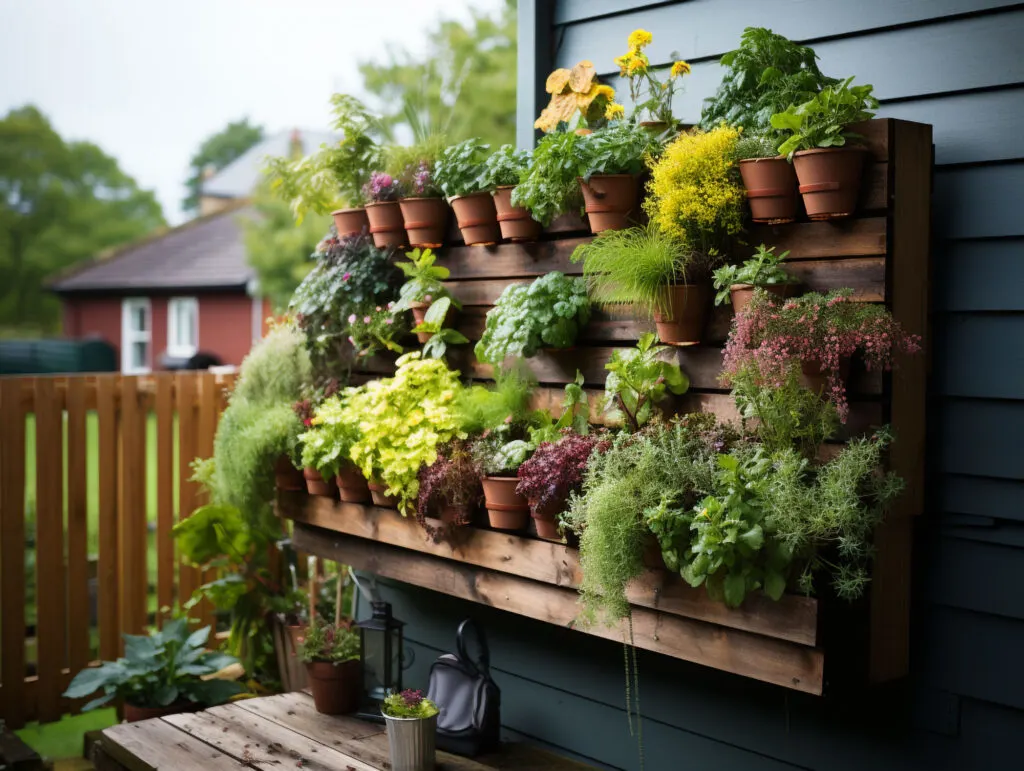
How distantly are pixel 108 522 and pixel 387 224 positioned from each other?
86.3 inches

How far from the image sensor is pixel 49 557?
4.38m

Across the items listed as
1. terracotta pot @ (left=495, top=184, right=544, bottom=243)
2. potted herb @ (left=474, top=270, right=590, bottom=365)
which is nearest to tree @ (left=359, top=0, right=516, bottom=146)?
terracotta pot @ (left=495, top=184, right=544, bottom=243)

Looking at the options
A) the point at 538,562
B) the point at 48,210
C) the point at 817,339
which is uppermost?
the point at 48,210

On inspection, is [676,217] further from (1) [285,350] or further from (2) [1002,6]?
(1) [285,350]

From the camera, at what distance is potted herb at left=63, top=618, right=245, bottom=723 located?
3941 mm

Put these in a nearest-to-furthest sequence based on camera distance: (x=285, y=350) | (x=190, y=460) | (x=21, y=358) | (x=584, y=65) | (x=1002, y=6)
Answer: (x=1002, y=6) < (x=584, y=65) < (x=285, y=350) < (x=190, y=460) < (x=21, y=358)

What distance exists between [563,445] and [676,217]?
698mm

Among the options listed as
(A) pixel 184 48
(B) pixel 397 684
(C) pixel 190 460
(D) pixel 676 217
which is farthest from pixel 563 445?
(A) pixel 184 48

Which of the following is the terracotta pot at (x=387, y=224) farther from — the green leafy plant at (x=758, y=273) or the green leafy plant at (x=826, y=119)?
the green leafy plant at (x=826, y=119)

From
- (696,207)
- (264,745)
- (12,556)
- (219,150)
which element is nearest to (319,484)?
(264,745)

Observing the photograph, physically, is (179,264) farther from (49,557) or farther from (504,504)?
(504,504)

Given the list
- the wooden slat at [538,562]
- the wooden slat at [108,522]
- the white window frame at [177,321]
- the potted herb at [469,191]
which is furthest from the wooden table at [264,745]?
the white window frame at [177,321]

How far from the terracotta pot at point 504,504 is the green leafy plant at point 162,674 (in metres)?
1.89

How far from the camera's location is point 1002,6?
238 centimetres
